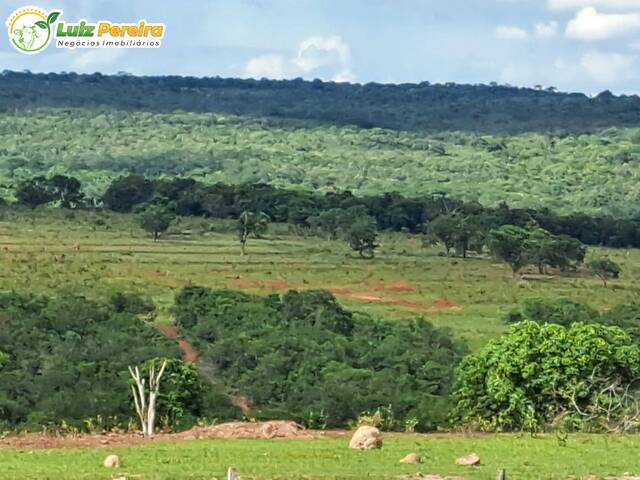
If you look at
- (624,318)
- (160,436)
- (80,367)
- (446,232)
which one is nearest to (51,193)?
(446,232)

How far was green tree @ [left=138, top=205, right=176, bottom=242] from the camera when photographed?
253ft

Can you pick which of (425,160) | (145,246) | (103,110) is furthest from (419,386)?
(103,110)

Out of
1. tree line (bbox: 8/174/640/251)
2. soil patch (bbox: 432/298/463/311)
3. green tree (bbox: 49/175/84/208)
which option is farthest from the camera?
green tree (bbox: 49/175/84/208)

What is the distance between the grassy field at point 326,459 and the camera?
52.4 ft

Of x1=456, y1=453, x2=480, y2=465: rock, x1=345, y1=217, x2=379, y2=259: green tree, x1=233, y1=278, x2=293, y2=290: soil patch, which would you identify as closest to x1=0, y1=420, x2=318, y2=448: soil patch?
x1=456, y1=453, x2=480, y2=465: rock

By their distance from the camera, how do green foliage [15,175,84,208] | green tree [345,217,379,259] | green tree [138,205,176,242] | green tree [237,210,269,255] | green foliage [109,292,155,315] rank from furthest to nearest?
green foliage [15,175,84,208] < green tree [138,205,176,242] < green tree [237,210,269,255] < green tree [345,217,379,259] < green foliage [109,292,155,315]

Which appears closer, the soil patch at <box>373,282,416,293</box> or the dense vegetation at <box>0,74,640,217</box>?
the soil patch at <box>373,282,416,293</box>

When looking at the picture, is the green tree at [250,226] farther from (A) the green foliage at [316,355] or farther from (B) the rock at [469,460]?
(B) the rock at [469,460]

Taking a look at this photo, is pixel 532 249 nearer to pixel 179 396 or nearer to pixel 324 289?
pixel 324 289

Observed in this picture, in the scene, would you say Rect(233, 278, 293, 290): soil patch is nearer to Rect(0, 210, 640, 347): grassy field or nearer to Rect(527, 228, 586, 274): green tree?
Rect(0, 210, 640, 347): grassy field

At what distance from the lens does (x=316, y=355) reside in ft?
127

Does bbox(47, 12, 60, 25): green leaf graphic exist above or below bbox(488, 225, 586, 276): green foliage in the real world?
above

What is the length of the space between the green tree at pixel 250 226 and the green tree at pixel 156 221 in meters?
4.31

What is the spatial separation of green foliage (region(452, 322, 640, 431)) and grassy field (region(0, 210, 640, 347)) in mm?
21286
